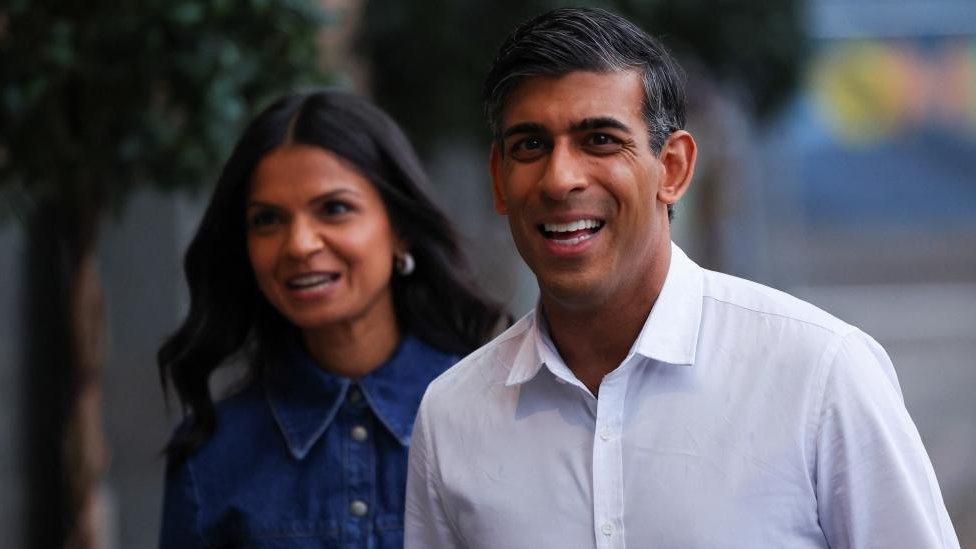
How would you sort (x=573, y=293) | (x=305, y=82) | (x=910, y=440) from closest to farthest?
(x=910, y=440) → (x=573, y=293) → (x=305, y=82)

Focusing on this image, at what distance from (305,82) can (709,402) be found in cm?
222

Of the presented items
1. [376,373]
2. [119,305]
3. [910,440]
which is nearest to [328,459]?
[376,373]

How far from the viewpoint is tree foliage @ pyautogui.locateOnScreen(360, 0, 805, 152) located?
841 centimetres

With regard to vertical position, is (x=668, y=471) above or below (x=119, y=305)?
below

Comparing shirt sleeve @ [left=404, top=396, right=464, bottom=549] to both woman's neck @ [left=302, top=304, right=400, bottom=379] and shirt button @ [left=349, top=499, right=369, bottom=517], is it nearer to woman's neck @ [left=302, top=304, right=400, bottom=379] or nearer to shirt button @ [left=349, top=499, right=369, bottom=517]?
shirt button @ [left=349, top=499, right=369, bottom=517]

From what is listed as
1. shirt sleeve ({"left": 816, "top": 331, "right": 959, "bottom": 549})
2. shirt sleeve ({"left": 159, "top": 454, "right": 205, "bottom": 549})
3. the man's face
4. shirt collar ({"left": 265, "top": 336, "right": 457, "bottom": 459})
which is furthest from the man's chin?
shirt sleeve ({"left": 159, "top": 454, "right": 205, "bottom": 549})

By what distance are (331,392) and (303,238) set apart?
0.38 meters

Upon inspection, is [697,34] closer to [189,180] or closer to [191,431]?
[189,180]

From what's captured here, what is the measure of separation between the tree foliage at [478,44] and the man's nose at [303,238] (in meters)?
4.93

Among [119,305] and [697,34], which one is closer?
[119,305]

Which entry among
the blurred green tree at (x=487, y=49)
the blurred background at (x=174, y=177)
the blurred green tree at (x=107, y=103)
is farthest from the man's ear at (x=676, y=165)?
the blurred green tree at (x=487, y=49)

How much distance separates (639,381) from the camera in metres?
2.02

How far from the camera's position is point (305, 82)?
12.8ft

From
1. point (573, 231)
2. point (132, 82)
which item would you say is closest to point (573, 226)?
point (573, 231)
